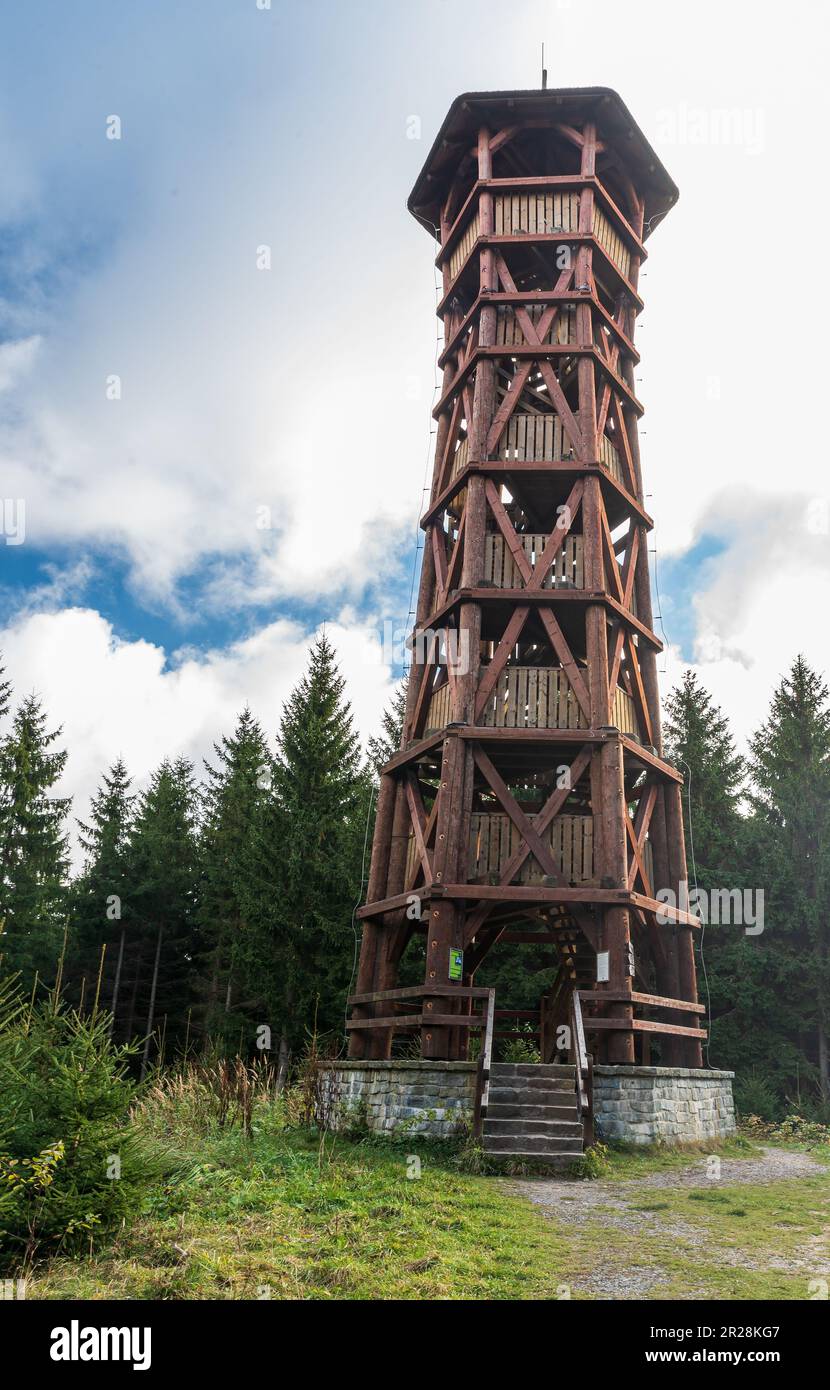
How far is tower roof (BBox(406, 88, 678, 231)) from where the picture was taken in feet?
56.2

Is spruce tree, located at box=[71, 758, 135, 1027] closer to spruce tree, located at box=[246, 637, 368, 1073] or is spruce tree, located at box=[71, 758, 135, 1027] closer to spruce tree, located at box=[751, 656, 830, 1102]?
spruce tree, located at box=[246, 637, 368, 1073]

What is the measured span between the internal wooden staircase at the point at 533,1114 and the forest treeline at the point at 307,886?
991cm

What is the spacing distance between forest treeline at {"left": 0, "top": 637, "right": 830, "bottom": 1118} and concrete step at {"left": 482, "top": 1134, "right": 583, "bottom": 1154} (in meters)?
10.7

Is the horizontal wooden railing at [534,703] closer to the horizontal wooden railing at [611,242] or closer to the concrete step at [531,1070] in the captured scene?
the concrete step at [531,1070]

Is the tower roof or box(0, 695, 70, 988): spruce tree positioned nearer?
the tower roof

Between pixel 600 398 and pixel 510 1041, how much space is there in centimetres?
1212

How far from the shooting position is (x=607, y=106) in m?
17.2

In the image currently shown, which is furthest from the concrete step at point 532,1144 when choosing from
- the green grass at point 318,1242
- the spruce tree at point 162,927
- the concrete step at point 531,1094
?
the spruce tree at point 162,927

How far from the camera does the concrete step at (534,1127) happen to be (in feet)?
34.3

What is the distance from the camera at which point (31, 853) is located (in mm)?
30422

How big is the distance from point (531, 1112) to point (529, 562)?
803 cm

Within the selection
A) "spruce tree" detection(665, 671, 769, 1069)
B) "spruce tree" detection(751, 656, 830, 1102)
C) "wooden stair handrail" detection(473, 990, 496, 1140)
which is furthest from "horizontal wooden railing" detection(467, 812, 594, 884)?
"spruce tree" detection(751, 656, 830, 1102)

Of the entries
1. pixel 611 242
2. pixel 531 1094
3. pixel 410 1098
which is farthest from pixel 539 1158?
pixel 611 242
